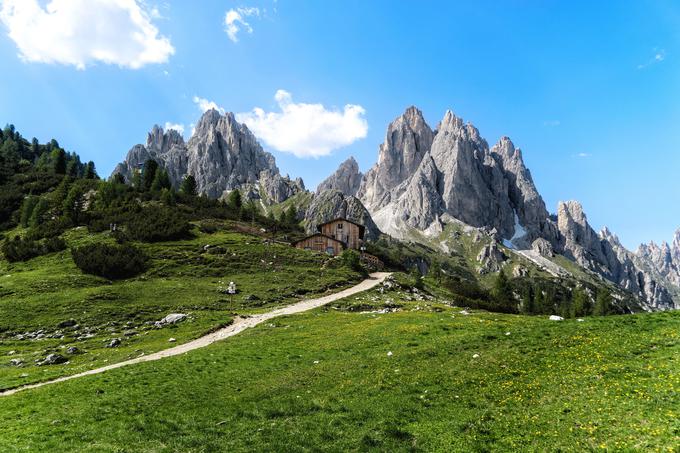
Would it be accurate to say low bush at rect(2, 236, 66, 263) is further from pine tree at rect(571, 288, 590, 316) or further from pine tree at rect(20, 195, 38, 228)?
pine tree at rect(571, 288, 590, 316)

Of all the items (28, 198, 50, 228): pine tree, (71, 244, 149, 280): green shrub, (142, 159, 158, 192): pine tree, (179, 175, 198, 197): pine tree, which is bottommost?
(71, 244, 149, 280): green shrub

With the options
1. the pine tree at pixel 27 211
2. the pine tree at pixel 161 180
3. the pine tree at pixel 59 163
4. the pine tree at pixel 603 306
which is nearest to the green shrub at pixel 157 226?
the pine tree at pixel 27 211

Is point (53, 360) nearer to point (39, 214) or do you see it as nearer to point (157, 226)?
point (157, 226)

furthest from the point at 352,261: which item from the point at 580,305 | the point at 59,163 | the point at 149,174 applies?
the point at 59,163

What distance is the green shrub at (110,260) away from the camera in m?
65.2

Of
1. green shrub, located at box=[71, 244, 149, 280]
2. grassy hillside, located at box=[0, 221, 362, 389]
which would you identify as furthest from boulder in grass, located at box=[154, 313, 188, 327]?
green shrub, located at box=[71, 244, 149, 280]

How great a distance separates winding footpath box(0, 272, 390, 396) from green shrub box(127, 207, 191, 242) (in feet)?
129

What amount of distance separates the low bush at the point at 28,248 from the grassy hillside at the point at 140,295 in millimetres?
2418

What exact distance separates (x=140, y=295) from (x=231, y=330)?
20.2 metres

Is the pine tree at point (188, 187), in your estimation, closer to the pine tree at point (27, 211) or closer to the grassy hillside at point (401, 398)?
the pine tree at point (27, 211)

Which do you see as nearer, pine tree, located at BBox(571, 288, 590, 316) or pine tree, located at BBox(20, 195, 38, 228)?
pine tree, located at BBox(20, 195, 38, 228)

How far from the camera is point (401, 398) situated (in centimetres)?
2031

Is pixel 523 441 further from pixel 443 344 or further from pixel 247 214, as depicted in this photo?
pixel 247 214

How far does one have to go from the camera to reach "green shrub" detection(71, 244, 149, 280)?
214ft
